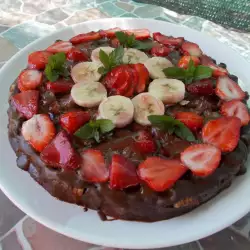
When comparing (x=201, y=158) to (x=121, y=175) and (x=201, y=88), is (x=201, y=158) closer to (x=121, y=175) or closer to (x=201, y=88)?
(x=121, y=175)

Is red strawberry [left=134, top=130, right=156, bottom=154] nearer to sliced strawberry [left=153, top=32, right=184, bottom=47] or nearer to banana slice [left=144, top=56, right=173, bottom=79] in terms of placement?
banana slice [left=144, top=56, right=173, bottom=79]

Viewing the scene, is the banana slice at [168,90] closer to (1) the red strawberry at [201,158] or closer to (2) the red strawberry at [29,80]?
(1) the red strawberry at [201,158]

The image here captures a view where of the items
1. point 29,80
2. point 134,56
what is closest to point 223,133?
point 134,56

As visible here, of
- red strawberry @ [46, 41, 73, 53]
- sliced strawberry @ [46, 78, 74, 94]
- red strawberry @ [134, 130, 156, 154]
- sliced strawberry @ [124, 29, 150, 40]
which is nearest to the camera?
red strawberry @ [134, 130, 156, 154]

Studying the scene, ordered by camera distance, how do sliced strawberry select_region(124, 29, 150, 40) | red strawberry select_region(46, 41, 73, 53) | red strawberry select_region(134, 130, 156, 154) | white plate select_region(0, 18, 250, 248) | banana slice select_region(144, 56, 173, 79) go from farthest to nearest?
sliced strawberry select_region(124, 29, 150, 40) → red strawberry select_region(46, 41, 73, 53) → banana slice select_region(144, 56, 173, 79) → red strawberry select_region(134, 130, 156, 154) → white plate select_region(0, 18, 250, 248)

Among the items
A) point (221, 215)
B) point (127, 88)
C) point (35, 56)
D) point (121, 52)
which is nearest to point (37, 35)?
point (35, 56)

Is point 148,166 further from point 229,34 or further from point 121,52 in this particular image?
point 229,34

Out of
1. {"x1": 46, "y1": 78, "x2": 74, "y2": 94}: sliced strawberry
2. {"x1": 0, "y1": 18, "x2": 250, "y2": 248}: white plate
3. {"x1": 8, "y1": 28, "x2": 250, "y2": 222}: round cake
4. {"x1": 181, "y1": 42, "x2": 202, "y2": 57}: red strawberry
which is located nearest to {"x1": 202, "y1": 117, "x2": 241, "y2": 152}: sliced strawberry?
{"x1": 8, "y1": 28, "x2": 250, "y2": 222}: round cake
